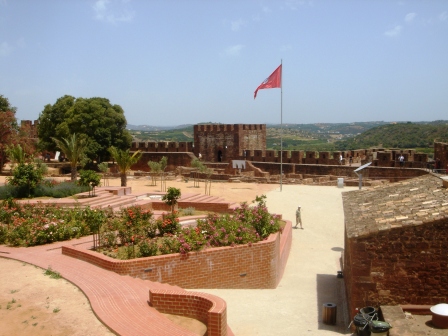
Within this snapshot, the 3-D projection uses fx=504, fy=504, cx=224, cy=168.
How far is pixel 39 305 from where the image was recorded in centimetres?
768

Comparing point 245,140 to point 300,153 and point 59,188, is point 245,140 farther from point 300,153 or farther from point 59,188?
point 59,188

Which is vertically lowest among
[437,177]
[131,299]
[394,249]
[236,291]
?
[236,291]

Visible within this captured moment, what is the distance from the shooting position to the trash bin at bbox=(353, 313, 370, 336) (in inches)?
293

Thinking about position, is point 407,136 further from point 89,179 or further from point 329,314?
point 329,314

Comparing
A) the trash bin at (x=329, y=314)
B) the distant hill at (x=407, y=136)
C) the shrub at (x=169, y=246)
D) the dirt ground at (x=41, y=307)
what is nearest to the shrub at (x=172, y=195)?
the shrub at (x=169, y=246)

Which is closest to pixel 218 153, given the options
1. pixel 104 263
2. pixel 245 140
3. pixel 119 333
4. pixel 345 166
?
pixel 245 140

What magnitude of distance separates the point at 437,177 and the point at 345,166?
2113 centimetres

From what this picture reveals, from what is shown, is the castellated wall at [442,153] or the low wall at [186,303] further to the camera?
the castellated wall at [442,153]

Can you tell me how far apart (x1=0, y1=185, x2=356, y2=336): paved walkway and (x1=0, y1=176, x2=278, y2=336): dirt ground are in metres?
0.18

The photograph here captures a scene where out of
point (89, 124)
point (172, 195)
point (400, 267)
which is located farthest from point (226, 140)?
point (400, 267)

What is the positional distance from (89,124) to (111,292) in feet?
89.8

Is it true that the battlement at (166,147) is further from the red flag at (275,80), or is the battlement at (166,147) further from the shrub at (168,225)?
A: the shrub at (168,225)

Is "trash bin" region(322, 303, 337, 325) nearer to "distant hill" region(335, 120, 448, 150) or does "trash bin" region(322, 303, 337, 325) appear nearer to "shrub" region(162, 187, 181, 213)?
"shrub" region(162, 187, 181, 213)

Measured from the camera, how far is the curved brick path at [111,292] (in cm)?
689
